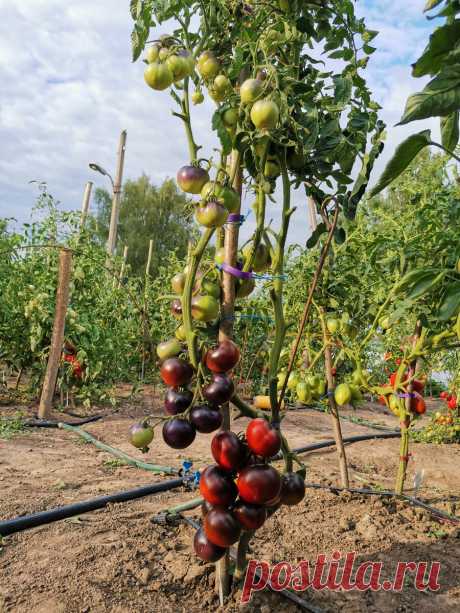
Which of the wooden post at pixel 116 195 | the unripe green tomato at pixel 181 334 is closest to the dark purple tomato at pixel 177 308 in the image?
the unripe green tomato at pixel 181 334

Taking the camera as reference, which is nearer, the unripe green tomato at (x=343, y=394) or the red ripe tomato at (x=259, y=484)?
the red ripe tomato at (x=259, y=484)

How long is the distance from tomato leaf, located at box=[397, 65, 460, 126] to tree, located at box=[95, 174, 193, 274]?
1880cm

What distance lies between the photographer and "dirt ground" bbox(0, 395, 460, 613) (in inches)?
50.5

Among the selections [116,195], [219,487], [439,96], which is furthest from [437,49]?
[116,195]

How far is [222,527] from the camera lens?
1.00m

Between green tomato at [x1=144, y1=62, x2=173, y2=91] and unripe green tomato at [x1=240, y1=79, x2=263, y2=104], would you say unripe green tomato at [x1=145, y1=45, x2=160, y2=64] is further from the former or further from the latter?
unripe green tomato at [x1=240, y1=79, x2=263, y2=104]

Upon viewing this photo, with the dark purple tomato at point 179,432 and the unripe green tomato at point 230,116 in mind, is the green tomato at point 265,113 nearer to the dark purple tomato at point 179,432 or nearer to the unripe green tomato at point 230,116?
the unripe green tomato at point 230,116

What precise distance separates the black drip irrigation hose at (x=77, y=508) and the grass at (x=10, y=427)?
1.45 m

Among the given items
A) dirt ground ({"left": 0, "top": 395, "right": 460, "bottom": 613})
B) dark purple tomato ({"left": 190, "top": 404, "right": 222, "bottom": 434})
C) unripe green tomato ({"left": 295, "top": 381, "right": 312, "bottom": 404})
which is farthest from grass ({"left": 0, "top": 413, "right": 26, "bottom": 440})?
dark purple tomato ({"left": 190, "top": 404, "right": 222, "bottom": 434})

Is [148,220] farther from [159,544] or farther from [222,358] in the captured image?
[222,358]

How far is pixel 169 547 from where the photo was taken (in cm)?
154

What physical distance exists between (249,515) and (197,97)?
0.97m

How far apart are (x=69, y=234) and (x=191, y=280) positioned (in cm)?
397

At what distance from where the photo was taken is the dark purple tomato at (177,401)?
1.06 meters
